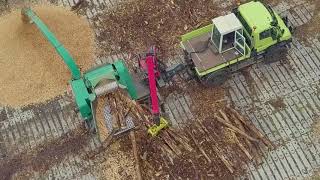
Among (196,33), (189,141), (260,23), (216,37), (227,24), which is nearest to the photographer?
(189,141)

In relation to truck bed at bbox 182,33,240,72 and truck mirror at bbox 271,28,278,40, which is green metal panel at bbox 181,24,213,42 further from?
truck mirror at bbox 271,28,278,40

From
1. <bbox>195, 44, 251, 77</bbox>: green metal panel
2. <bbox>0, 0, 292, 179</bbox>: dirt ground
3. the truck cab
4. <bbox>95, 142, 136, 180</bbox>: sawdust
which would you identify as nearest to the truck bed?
<bbox>195, 44, 251, 77</bbox>: green metal panel

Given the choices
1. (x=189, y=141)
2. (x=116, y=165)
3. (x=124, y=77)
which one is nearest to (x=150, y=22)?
(x=124, y=77)

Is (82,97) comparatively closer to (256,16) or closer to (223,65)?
(223,65)

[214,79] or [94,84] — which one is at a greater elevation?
[94,84]

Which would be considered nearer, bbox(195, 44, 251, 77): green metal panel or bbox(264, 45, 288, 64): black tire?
bbox(195, 44, 251, 77): green metal panel

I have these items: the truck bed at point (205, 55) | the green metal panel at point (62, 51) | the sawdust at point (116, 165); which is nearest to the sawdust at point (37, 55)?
the green metal panel at point (62, 51)
